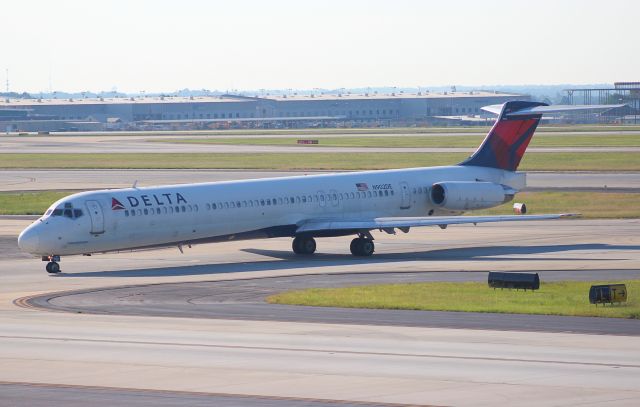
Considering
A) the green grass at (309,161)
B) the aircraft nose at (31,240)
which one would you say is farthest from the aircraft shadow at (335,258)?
the green grass at (309,161)

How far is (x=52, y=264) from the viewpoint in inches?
1698

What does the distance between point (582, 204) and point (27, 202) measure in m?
33.6

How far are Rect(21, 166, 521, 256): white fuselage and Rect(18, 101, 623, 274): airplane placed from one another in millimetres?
43

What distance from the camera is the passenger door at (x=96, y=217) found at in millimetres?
42750

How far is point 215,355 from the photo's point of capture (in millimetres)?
25328

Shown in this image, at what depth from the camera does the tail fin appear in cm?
5572

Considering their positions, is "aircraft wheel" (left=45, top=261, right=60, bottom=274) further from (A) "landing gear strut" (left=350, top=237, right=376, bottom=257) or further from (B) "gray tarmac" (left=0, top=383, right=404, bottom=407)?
(B) "gray tarmac" (left=0, top=383, right=404, bottom=407)

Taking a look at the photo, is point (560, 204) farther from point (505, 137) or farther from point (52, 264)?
point (52, 264)

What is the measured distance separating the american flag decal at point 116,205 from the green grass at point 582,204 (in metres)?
25.2

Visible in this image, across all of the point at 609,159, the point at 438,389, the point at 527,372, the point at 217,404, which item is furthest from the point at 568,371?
the point at 609,159

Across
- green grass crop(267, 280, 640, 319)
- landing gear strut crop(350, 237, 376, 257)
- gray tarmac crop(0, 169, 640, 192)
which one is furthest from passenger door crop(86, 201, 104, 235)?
gray tarmac crop(0, 169, 640, 192)

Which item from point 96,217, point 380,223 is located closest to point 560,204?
point 380,223

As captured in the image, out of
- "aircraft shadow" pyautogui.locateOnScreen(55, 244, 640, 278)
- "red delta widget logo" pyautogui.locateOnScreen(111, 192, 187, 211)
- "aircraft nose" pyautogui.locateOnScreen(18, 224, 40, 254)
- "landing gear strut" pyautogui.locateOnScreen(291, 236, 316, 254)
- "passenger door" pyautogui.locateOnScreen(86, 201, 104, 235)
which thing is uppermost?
"red delta widget logo" pyautogui.locateOnScreen(111, 192, 187, 211)

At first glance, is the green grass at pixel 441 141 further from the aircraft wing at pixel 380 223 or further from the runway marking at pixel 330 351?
the runway marking at pixel 330 351
